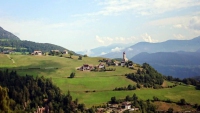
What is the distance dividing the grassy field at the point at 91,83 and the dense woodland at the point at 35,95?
6.00 metres

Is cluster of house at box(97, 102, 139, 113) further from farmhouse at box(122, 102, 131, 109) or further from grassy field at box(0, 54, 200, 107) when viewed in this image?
Answer: grassy field at box(0, 54, 200, 107)

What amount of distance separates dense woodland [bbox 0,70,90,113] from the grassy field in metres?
6.00

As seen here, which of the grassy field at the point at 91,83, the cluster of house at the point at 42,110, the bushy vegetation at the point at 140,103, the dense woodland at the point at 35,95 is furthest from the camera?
the grassy field at the point at 91,83

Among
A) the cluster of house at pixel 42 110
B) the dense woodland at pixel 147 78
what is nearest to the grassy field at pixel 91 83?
the dense woodland at pixel 147 78

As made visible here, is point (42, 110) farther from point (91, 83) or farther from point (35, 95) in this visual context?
point (91, 83)

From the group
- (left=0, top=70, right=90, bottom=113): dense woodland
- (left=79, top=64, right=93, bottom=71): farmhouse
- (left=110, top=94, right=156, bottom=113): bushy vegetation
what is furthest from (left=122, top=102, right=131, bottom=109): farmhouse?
(left=79, top=64, right=93, bottom=71): farmhouse

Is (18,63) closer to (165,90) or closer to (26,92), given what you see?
(26,92)

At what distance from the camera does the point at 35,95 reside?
109500 millimetres

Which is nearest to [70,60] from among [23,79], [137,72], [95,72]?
[95,72]

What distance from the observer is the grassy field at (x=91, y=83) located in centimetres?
11775

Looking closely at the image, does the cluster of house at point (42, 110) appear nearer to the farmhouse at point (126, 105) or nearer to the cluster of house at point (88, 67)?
the farmhouse at point (126, 105)

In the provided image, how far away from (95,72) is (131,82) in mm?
20938

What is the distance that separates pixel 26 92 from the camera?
10812 centimetres

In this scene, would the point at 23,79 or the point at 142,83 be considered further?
the point at 142,83
